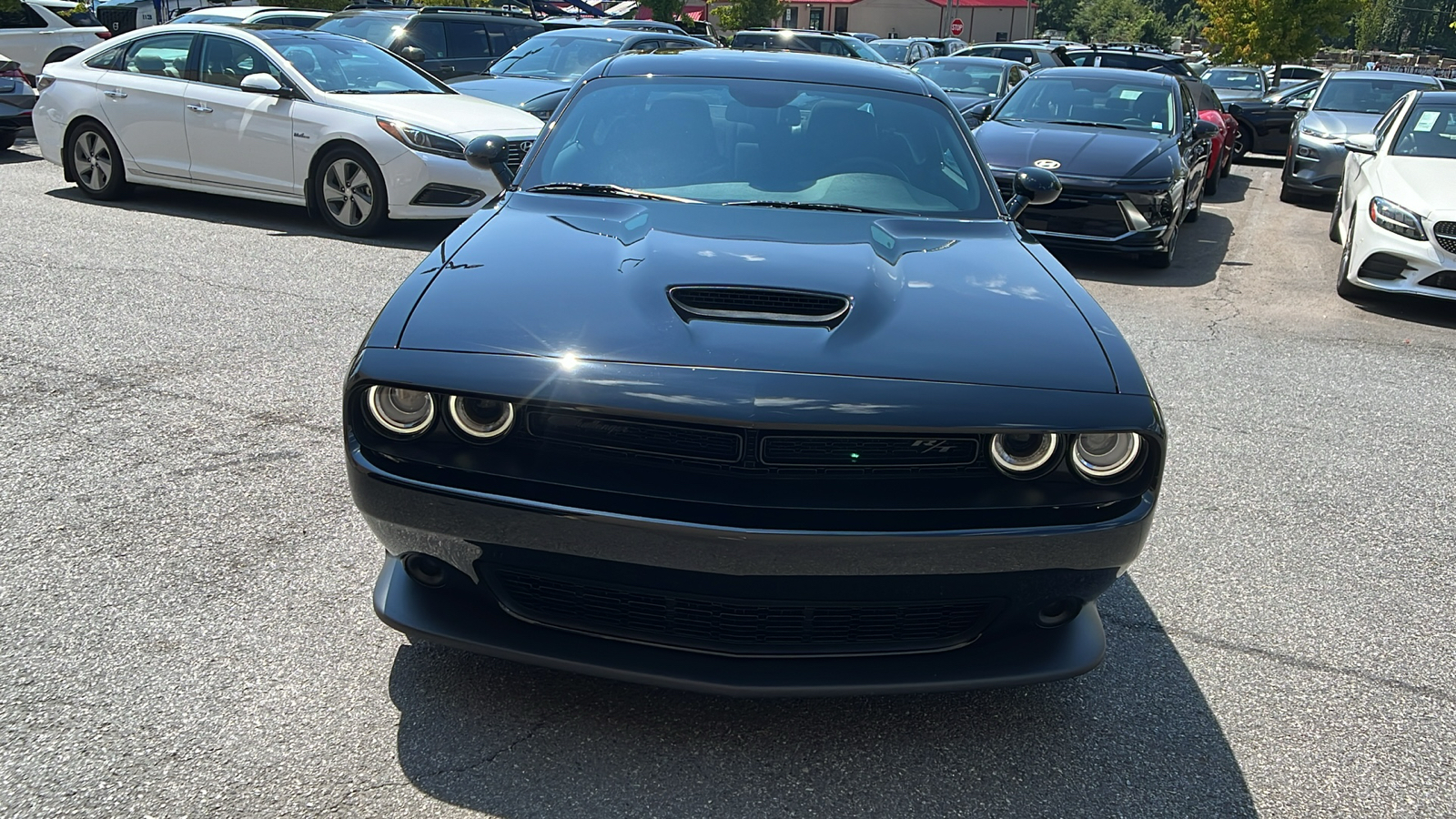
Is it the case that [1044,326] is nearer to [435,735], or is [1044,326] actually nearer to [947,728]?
[947,728]

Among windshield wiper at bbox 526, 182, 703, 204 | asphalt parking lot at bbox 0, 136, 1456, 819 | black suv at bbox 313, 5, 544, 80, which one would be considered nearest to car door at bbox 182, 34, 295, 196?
asphalt parking lot at bbox 0, 136, 1456, 819

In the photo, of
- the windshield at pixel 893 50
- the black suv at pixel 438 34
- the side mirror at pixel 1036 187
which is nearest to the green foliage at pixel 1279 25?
the windshield at pixel 893 50

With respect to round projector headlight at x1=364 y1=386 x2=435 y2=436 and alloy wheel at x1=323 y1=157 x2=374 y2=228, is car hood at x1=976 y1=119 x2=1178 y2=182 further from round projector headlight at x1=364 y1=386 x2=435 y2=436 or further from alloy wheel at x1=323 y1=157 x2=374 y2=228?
round projector headlight at x1=364 y1=386 x2=435 y2=436

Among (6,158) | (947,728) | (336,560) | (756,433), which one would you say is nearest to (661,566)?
(756,433)

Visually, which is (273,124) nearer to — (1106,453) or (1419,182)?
(1106,453)

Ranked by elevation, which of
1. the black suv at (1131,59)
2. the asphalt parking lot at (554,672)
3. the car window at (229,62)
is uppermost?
the car window at (229,62)

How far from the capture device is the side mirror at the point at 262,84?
352 inches

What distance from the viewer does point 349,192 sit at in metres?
9.03

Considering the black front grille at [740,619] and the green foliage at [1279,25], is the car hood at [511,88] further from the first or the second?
the green foliage at [1279,25]

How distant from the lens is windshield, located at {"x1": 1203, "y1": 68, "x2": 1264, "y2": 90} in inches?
830

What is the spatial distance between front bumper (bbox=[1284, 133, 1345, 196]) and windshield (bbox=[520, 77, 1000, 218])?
10374 millimetres

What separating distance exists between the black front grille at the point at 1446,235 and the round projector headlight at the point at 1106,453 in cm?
666

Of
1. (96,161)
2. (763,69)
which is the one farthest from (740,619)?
(96,161)

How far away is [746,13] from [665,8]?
3767mm
